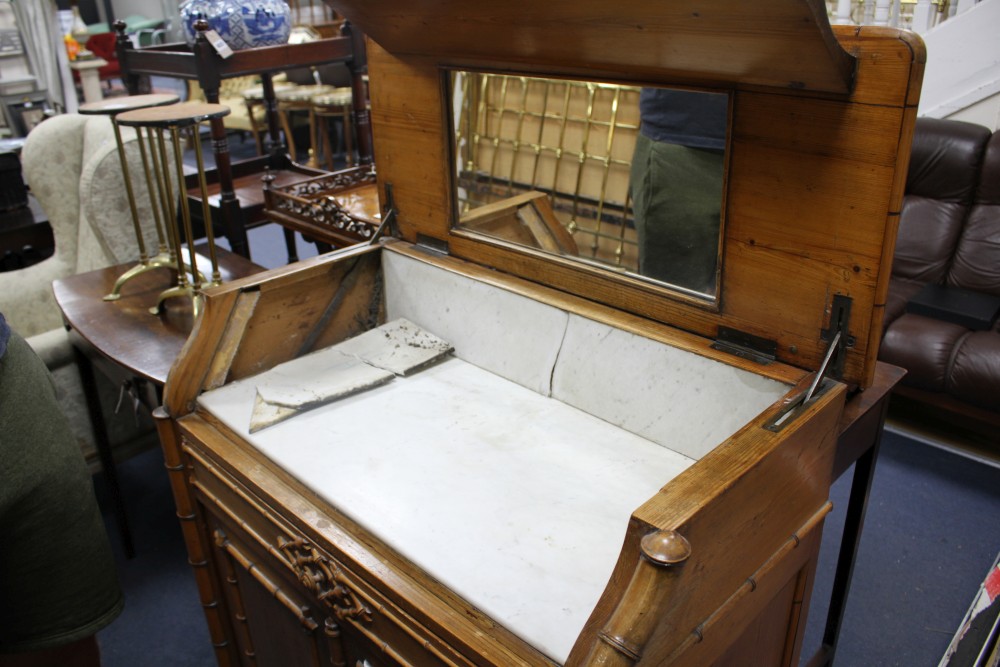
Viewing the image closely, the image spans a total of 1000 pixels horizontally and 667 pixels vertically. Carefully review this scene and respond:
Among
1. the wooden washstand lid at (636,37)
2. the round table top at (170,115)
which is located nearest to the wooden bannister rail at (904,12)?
the wooden washstand lid at (636,37)

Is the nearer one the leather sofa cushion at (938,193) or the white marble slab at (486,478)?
the white marble slab at (486,478)

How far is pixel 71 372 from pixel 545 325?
1.51 metres

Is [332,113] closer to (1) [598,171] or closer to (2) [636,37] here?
(1) [598,171]

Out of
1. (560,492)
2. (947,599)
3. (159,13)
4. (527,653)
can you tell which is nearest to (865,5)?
(947,599)

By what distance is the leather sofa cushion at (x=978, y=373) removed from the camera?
2.29 metres

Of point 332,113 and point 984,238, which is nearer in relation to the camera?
point 984,238

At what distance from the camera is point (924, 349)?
2.42 metres

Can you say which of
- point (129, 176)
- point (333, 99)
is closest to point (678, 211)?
point (129, 176)

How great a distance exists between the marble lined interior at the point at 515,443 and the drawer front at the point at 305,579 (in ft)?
0.22

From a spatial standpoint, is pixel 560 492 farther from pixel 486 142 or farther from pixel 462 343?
pixel 486 142

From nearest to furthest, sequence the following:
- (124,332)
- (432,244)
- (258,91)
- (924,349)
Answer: (432,244), (124,332), (924,349), (258,91)

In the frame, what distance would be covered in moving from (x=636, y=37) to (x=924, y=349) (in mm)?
1906

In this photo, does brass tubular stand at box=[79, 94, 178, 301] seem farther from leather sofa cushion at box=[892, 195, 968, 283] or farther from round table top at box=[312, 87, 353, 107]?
round table top at box=[312, 87, 353, 107]

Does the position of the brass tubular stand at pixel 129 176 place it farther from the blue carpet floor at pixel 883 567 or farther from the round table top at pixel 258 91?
the round table top at pixel 258 91
